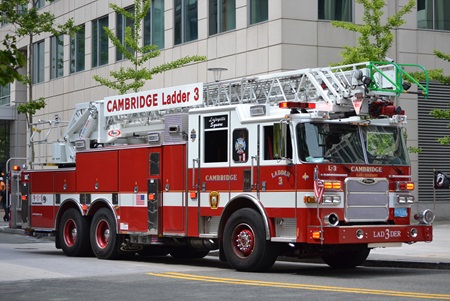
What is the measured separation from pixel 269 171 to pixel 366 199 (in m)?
1.68

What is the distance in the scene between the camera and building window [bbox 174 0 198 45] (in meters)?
37.8

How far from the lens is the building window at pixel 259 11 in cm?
3378

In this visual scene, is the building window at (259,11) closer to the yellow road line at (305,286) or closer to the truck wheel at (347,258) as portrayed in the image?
the truck wheel at (347,258)

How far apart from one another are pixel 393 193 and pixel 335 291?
Result: 3.74 meters

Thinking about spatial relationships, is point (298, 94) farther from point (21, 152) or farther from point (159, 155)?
point (21, 152)

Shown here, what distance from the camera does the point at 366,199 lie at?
16156mm

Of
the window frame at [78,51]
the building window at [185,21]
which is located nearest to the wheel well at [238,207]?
the building window at [185,21]

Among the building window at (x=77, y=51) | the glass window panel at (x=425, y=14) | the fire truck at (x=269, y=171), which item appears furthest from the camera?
the building window at (x=77, y=51)

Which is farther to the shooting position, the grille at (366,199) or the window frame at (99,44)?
the window frame at (99,44)

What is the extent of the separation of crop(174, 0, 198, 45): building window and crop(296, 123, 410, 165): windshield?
70.5ft

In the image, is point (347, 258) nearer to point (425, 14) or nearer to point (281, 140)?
point (281, 140)

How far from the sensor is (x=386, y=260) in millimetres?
18672

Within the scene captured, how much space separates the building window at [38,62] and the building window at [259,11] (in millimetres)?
20154

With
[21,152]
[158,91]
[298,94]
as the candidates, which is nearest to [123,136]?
[158,91]
